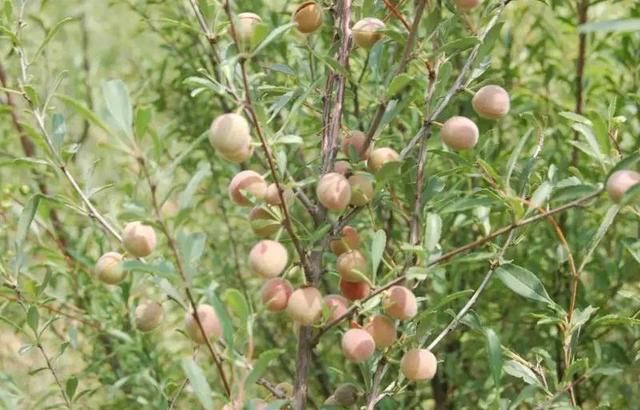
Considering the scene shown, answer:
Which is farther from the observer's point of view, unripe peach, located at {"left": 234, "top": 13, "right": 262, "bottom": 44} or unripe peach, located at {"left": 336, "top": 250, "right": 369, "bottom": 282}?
unripe peach, located at {"left": 336, "top": 250, "right": 369, "bottom": 282}

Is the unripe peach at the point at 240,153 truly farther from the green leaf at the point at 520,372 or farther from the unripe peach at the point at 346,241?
the green leaf at the point at 520,372

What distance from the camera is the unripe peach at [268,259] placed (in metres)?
0.77

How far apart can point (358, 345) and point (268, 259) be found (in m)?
0.12

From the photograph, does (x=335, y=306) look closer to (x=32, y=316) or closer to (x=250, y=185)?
(x=250, y=185)

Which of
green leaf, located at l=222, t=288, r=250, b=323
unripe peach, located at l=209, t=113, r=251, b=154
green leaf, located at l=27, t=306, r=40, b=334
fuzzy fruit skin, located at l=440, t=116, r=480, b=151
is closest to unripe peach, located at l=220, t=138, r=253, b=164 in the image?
unripe peach, located at l=209, t=113, r=251, b=154

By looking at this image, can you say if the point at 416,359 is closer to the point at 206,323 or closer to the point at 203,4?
the point at 206,323

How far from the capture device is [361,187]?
81 centimetres

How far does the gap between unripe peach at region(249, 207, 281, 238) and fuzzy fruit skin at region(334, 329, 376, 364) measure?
0.12 meters

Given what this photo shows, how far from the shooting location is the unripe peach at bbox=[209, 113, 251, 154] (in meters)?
0.72

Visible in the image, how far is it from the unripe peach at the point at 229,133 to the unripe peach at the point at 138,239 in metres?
0.11

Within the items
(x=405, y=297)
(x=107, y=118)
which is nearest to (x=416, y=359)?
(x=405, y=297)

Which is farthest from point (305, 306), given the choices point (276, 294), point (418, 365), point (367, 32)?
point (367, 32)

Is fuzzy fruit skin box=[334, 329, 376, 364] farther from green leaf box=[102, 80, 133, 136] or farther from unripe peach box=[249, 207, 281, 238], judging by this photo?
green leaf box=[102, 80, 133, 136]

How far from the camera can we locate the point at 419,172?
0.90 meters
